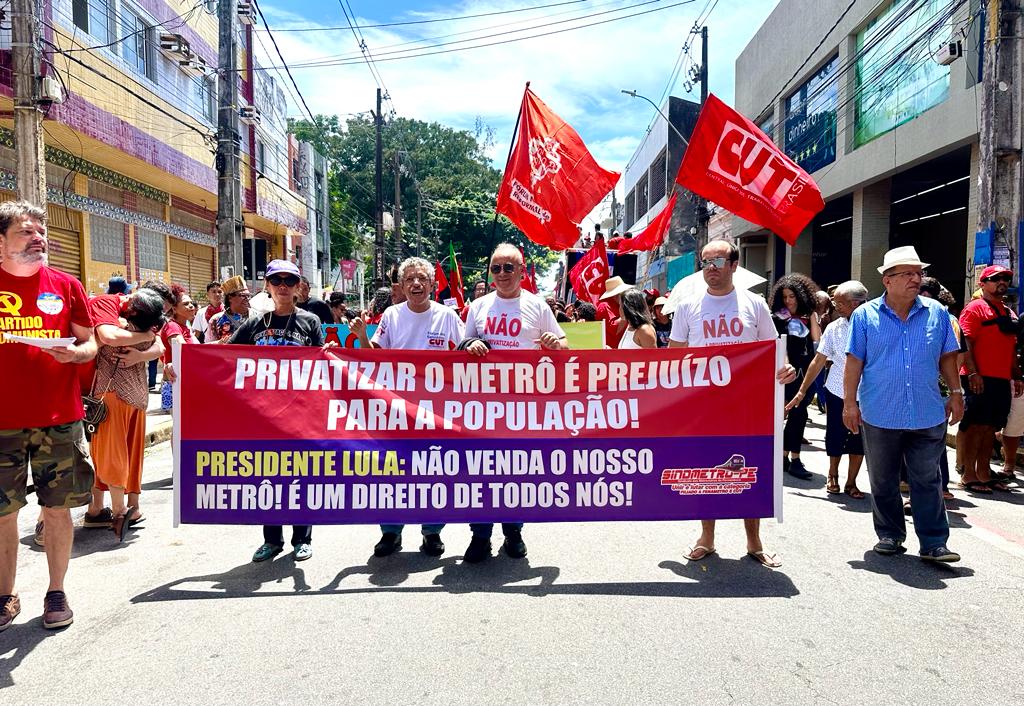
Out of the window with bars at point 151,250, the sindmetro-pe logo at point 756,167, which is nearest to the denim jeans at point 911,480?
the sindmetro-pe logo at point 756,167

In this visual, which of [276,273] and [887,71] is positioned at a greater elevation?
[887,71]

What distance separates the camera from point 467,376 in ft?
14.9

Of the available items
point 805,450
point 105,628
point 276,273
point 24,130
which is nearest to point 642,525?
point 276,273

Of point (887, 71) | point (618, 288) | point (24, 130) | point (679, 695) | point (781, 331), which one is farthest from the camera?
point (887, 71)

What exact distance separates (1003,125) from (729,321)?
6.65 metres

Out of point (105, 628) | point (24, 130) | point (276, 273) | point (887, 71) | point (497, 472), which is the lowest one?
point (105, 628)

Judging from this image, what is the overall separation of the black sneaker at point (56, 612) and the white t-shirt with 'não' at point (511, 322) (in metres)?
2.61

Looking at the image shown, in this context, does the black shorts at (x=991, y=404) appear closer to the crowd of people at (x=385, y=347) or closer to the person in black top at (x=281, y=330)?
the crowd of people at (x=385, y=347)

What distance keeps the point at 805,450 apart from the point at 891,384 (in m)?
4.39

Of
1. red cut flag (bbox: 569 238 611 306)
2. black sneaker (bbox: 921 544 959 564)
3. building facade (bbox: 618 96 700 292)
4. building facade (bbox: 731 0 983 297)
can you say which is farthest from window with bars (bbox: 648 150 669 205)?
black sneaker (bbox: 921 544 959 564)

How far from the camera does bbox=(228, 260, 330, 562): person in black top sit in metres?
4.70

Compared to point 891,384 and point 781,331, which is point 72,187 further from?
point 891,384

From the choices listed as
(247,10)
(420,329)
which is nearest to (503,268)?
(420,329)

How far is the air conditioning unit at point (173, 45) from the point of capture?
16.8m
